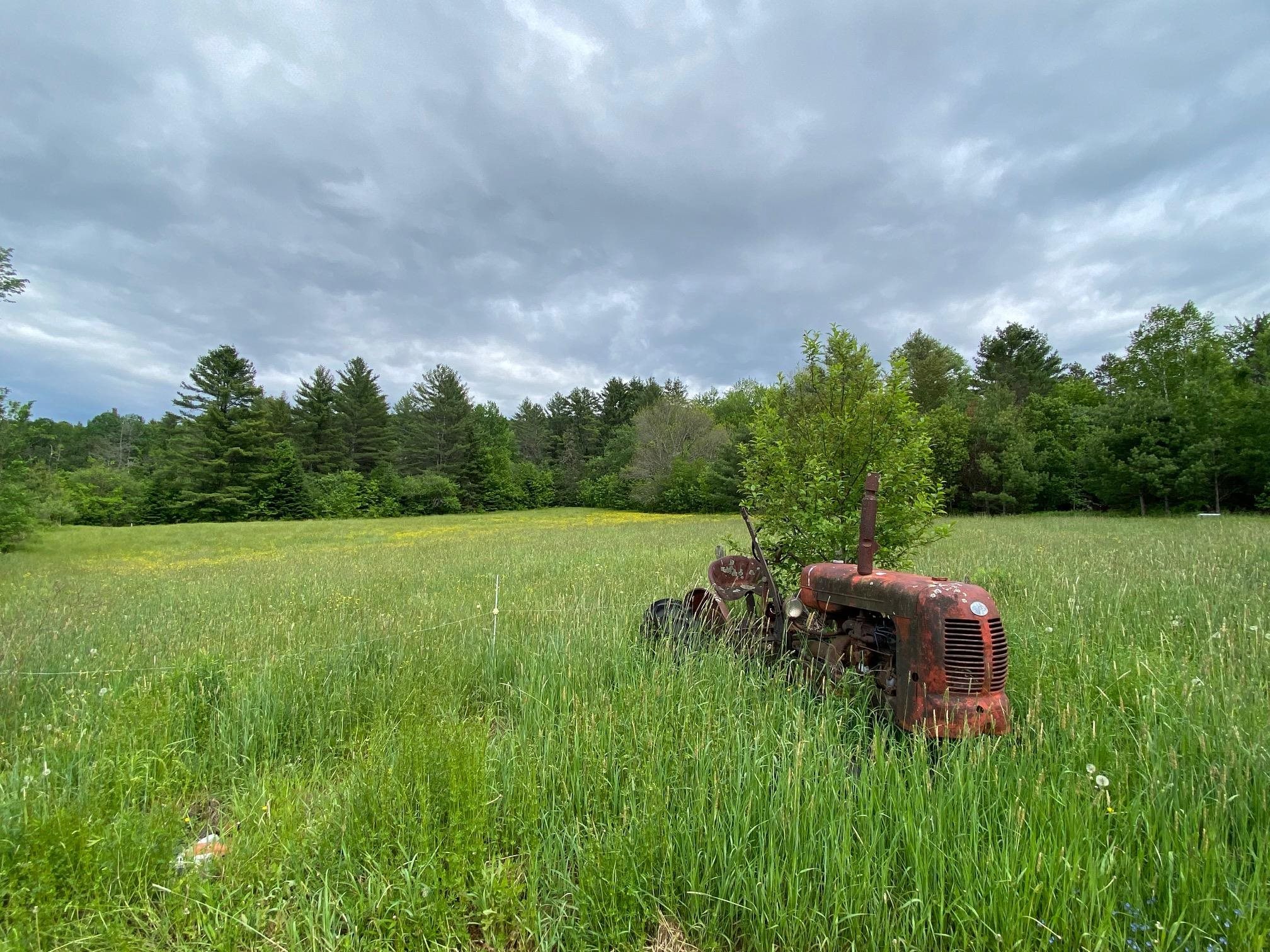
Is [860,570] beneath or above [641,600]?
above

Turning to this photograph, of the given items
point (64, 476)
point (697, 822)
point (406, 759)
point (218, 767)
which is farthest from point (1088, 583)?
point (64, 476)

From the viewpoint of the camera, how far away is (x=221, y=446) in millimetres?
38719

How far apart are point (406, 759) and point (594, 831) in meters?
0.93

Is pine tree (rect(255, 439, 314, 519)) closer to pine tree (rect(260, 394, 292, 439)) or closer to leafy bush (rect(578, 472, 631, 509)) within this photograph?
pine tree (rect(260, 394, 292, 439))

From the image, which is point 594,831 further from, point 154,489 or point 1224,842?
point 154,489

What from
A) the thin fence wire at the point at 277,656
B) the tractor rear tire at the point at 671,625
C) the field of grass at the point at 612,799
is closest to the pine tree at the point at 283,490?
the thin fence wire at the point at 277,656

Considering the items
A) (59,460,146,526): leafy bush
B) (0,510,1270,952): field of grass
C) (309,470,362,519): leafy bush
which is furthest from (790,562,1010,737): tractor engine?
(59,460,146,526): leafy bush

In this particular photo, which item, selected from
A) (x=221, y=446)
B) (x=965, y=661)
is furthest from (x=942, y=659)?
(x=221, y=446)

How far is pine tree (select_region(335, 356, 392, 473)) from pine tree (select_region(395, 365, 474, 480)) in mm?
1969

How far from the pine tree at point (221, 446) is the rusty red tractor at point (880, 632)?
145 ft

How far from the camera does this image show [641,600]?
655 cm

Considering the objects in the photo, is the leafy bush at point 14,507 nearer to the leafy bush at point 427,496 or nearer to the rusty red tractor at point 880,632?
the rusty red tractor at point 880,632

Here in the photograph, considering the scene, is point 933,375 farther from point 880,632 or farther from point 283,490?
point 283,490

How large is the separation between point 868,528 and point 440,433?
171 feet
